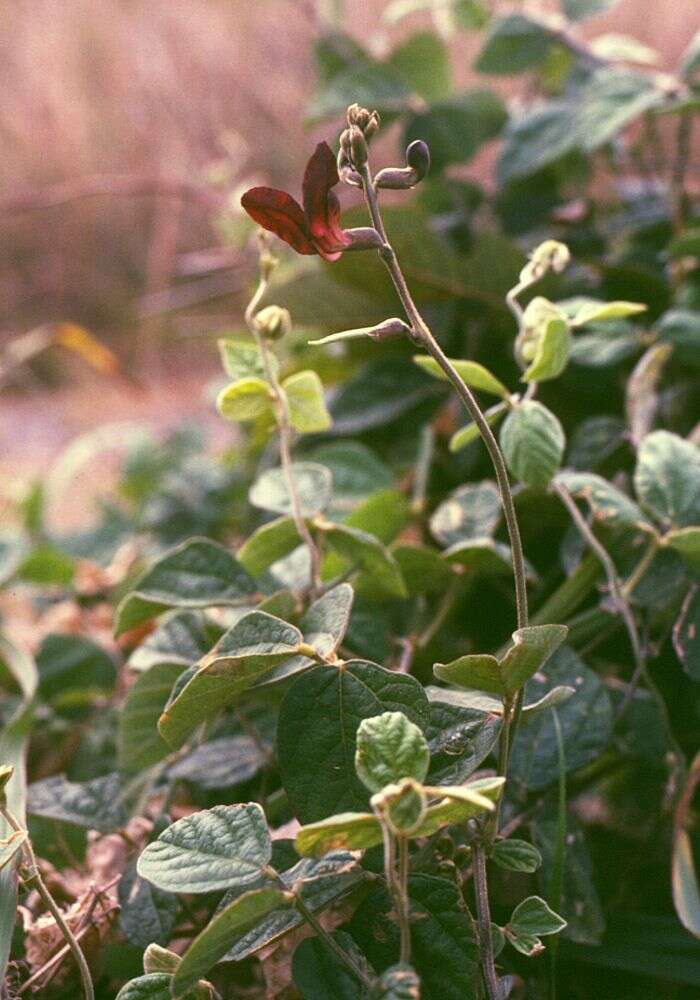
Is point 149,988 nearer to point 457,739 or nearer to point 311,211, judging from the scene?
point 457,739

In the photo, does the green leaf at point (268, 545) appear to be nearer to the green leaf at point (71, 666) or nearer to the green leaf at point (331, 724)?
the green leaf at point (331, 724)

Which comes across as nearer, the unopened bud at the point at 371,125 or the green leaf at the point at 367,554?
Result: the unopened bud at the point at 371,125

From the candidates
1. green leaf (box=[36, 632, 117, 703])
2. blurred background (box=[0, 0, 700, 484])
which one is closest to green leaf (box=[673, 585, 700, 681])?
green leaf (box=[36, 632, 117, 703])

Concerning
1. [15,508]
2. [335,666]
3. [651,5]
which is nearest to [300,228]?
[335,666]

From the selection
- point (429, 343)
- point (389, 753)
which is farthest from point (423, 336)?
point (389, 753)

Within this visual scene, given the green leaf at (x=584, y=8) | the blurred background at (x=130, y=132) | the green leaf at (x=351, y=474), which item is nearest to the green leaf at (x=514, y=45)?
the green leaf at (x=584, y=8)

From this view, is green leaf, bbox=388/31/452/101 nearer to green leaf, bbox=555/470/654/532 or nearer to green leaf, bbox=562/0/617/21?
green leaf, bbox=562/0/617/21

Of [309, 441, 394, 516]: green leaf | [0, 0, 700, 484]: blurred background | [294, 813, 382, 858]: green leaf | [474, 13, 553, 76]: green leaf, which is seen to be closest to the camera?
[294, 813, 382, 858]: green leaf
